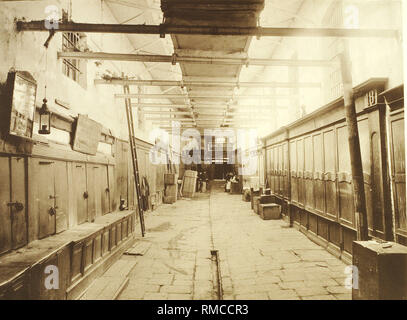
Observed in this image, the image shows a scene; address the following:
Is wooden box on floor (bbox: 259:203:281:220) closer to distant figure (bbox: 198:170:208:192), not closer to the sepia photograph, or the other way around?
the sepia photograph

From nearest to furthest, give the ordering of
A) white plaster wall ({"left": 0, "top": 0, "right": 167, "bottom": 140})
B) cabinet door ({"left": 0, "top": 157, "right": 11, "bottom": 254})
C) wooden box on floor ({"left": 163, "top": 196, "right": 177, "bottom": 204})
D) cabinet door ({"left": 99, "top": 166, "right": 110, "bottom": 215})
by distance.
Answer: cabinet door ({"left": 0, "top": 157, "right": 11, "bottom": 254}) < white plaster wall ({"left": 0, "top": 0, "right": 167, "bottom": 140}) < cabinet door ({"left": 99, "top": 166, "right": 110, "bottom": 215}) < wooden box on floor ({"left": 163, "top": 196, "right": 177, "bottom": 204})

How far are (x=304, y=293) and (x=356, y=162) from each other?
2.66 m

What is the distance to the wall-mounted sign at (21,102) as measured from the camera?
14.1ft

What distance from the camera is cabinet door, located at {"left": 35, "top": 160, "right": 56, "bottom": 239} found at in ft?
17.5

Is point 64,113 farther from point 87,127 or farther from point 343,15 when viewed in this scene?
point 343,15

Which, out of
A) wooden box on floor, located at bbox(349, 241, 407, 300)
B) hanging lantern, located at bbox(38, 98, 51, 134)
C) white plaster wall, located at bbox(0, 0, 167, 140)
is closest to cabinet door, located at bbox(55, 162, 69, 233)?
hanging lantern, located at bbox(38, 98, 51, 134)

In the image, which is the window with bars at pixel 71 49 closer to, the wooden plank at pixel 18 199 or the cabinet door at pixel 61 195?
the cabinet door at pixel 61 195

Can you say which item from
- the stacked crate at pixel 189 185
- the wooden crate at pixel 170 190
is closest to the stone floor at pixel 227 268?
the wooden crate at pixel 170 190

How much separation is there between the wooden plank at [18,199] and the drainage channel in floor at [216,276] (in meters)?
3.59

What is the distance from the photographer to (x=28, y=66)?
16.8ft

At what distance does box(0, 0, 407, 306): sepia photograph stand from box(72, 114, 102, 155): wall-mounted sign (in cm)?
5
